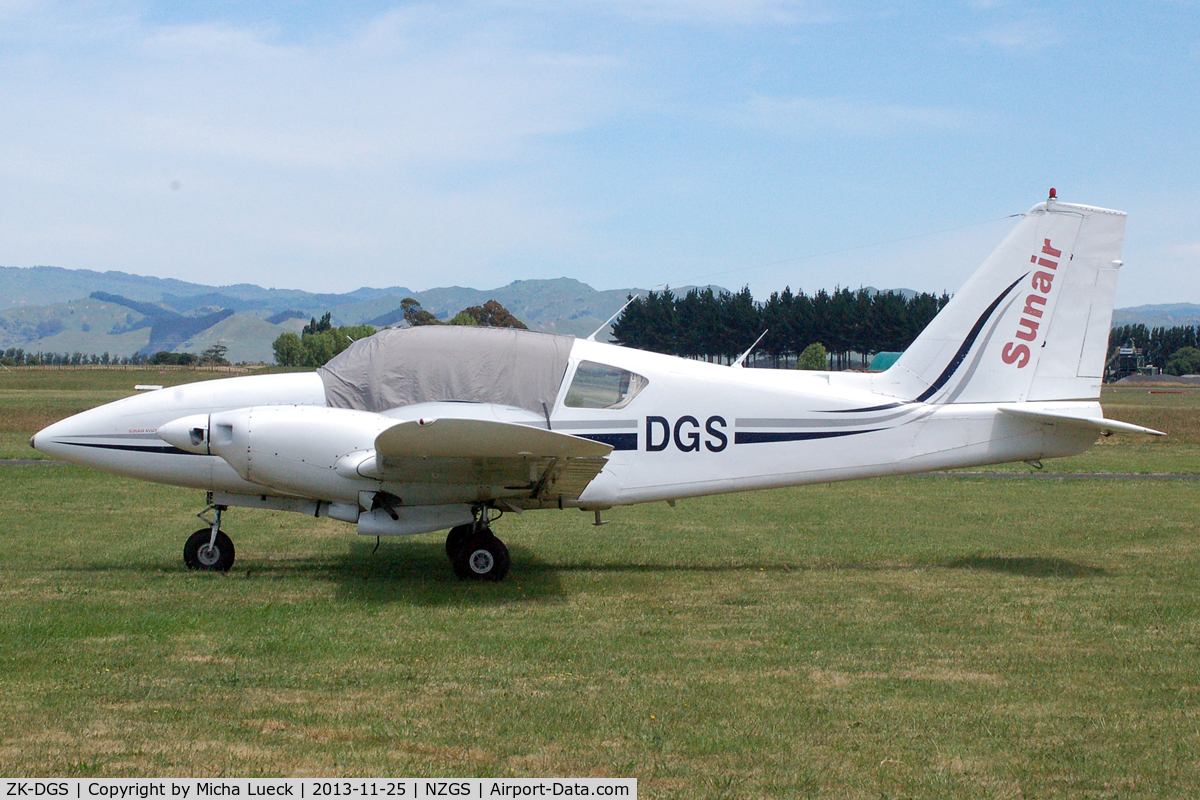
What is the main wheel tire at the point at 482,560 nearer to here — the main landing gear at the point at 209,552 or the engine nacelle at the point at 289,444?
the engine nacelle at the point at 289,444

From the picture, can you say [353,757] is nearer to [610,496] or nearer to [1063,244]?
[610,496]

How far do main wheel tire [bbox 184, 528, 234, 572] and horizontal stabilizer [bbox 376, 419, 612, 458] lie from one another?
253 centimetres

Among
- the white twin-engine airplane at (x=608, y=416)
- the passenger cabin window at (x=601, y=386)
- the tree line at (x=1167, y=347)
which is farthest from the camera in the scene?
the tree line at (x=1167, y=347)

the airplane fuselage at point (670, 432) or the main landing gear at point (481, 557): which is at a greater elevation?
the airplane fuselage at point (670, 432)

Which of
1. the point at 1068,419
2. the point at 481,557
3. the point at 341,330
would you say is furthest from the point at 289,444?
the point at 341,330

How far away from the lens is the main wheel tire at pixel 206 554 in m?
9.60

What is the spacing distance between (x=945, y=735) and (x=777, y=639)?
217 cm

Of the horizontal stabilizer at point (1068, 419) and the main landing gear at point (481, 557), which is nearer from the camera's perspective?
the main landing gear at point (481, 557)

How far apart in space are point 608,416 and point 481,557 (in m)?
1.82

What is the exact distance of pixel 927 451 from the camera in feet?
32.8

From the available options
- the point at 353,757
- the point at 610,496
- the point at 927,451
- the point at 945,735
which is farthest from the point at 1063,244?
the point at 353,757

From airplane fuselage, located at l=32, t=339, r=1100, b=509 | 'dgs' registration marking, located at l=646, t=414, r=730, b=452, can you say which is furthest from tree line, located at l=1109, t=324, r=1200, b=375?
'dgs' registration marking, located at l=646, t=414, r=730, b=452

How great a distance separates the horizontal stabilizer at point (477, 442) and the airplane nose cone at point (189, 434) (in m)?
1.83
